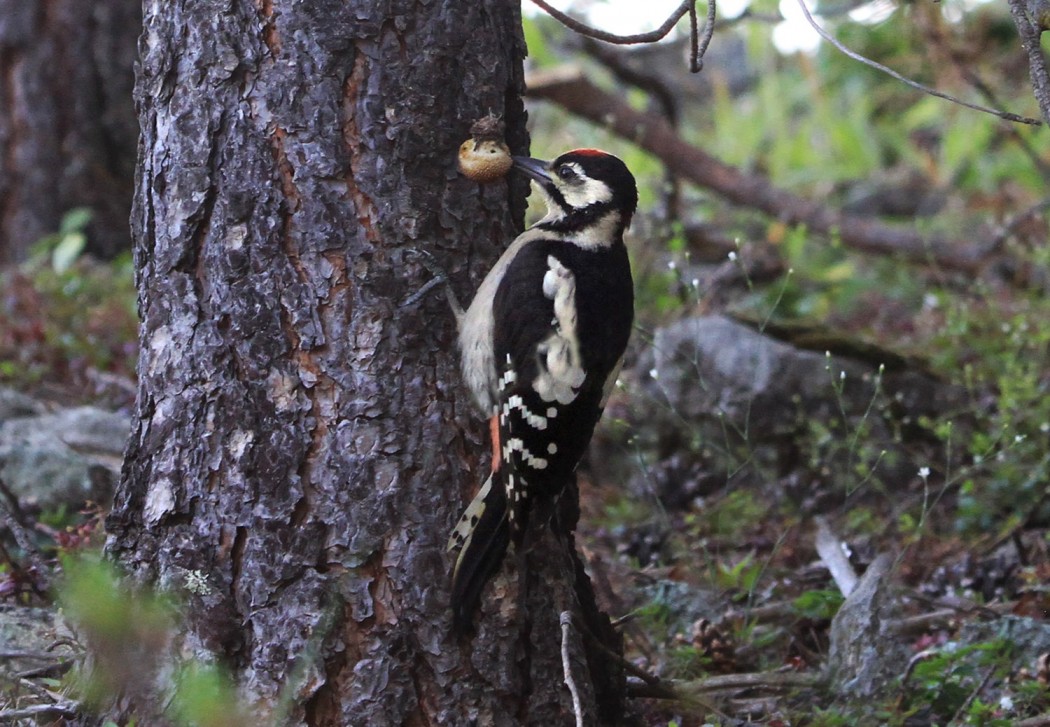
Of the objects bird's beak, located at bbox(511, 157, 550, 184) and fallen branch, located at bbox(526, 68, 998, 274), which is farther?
fallen branch, located at bbox(526, 68, 998, 274)

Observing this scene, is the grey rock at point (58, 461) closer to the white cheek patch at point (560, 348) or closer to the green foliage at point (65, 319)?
the green foliage at point (65, 319)

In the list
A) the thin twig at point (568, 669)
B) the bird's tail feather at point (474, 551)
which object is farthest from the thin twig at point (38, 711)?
the thin twig at point (568, 669)

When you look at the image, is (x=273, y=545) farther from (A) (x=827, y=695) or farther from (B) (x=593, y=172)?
(A) (x=827, y=695)

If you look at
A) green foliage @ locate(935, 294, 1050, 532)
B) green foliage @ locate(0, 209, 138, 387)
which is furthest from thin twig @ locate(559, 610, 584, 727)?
green foliage @ locate(0, 209, 138, 387)

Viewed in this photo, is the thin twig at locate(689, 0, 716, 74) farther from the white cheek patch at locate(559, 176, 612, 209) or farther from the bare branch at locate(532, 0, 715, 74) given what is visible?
the white cheek patch at locate(559, 176, 612, 209)

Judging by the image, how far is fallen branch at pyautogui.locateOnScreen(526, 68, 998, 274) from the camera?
22.3 feet

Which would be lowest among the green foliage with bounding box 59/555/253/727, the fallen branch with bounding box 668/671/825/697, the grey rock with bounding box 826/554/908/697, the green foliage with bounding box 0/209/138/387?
the fallen branch with bounding box 668/671/825/697

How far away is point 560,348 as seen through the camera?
3.19 m

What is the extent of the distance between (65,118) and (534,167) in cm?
457

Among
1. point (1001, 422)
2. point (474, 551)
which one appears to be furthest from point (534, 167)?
point (1001, 422)

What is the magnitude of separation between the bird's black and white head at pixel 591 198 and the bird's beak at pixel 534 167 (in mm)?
166

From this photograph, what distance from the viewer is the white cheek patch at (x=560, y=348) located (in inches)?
123

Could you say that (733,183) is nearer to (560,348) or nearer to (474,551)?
(560,348)

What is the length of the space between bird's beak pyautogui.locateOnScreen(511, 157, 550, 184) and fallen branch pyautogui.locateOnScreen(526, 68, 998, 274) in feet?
11.6
